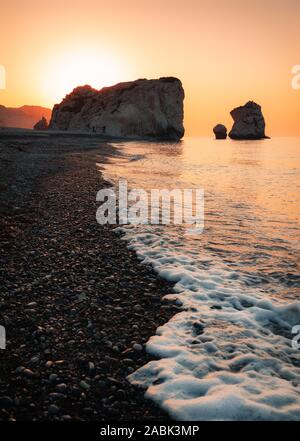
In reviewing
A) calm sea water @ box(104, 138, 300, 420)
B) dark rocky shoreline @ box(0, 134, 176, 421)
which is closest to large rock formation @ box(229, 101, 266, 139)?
calm sea water @ box(104, 138, 300, 420)

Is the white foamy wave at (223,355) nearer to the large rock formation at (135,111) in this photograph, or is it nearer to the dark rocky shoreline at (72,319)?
the dark rocky shoreline at (72,319)

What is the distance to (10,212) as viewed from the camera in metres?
11.1

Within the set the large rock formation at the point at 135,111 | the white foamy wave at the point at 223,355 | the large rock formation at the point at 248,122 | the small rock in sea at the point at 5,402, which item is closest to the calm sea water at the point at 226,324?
the white foamy wave at the point at 223,355

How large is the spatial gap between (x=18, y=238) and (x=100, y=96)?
420 feet

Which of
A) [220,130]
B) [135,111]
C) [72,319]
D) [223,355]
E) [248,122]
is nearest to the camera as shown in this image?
[223,355]

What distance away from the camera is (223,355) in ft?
15.6

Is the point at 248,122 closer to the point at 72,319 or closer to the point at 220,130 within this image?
the point at 220,130

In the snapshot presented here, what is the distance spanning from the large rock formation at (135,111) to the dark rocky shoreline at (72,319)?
110136 millimetres

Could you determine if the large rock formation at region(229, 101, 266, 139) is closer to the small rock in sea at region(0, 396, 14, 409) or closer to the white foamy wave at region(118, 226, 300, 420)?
the white foamy wave at region(118, 226, 300, 420)

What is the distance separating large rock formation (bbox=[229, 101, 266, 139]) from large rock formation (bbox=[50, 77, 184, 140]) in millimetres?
41436

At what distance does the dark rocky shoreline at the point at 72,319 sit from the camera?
3799 millimetres

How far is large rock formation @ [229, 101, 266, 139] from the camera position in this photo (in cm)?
15112

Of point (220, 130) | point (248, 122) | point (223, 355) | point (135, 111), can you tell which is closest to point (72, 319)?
point (223, 355)

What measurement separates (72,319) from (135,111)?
4638 inches
